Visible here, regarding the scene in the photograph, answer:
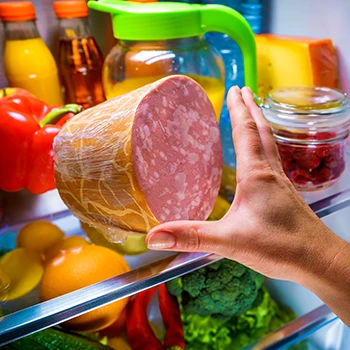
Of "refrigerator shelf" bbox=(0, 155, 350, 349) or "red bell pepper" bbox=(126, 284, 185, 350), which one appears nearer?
"refrigerator shelf" bbox=(0, 155, 350, 349)

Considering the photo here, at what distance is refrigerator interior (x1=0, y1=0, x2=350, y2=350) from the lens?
0.90 m

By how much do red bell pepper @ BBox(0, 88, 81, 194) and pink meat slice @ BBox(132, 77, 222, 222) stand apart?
10.6 inches

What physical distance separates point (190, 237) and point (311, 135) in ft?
1.36

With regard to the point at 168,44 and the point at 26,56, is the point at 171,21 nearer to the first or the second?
the point at 168,44

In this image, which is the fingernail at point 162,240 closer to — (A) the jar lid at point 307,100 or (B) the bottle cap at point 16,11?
(A) the jar lid at point 307,100

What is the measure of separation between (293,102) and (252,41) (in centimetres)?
16

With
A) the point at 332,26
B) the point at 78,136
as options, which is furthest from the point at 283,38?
the point at 78,136

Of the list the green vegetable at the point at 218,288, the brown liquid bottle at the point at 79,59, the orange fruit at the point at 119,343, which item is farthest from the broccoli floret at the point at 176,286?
the brown liquid bottle at the point at 79,59

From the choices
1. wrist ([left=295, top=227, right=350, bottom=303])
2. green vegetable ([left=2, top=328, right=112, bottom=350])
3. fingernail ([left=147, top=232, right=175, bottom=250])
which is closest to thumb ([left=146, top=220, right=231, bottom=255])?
fingernail ([left=147, top=232, right=175, bottom=250])

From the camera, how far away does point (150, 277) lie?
650mm

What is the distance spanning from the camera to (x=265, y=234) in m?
0.54

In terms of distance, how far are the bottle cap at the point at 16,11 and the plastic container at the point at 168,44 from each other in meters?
0.15

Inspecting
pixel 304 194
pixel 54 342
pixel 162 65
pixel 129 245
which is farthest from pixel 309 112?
pixel 54 342

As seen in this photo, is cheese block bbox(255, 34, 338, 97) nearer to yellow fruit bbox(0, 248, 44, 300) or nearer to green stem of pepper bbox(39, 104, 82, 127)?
green stem of pepper bbox(39, 104, 82, 127)
